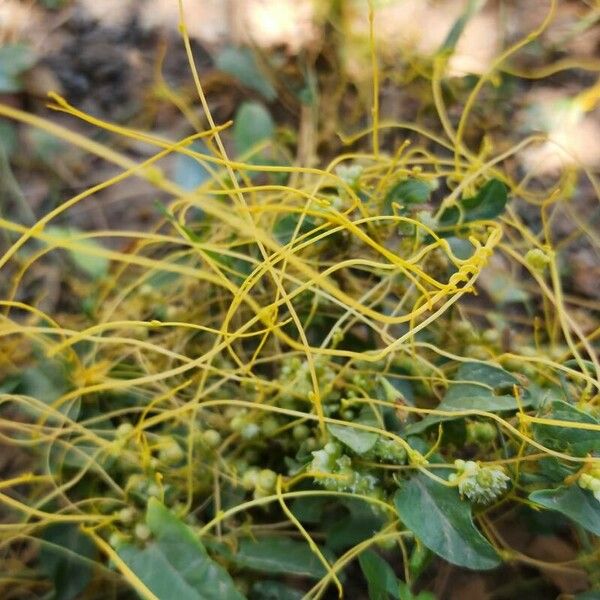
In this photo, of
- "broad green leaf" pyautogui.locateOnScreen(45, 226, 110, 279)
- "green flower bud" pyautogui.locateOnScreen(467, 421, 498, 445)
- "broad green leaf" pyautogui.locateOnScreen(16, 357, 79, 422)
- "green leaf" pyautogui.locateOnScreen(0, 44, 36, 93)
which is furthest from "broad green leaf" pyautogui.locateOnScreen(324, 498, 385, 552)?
"green leaf" pyautogui.locateOnScreen(0, 44, 36, 93)

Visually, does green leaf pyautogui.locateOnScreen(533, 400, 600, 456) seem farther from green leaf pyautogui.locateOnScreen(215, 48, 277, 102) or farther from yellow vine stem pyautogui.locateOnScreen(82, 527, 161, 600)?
green leaf pyautogui.locateOnScreen(215, 48, 277, 102)

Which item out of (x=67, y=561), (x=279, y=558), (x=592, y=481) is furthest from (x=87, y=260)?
(x=592, y=481)

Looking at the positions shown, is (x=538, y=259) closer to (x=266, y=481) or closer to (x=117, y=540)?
(x=266, y=481)

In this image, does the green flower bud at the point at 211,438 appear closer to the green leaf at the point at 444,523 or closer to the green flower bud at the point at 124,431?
the green flower bud at the point at 124,431

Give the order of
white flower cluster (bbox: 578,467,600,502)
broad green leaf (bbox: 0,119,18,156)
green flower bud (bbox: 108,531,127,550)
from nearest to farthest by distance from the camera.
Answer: white flower cluster (bbox: 578,467,600,502), green flower bud (bbox: 108,531,127,550), broad green leaf (bbox: 0,119,18,156)

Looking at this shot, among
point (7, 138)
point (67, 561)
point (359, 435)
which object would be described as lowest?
point (67, 561)

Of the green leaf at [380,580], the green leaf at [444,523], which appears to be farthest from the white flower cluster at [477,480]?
the green leaf at [380,580]

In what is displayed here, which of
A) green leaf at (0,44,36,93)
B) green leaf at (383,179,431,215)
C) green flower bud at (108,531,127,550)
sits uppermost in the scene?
green leaf at (0,44,36,93)
